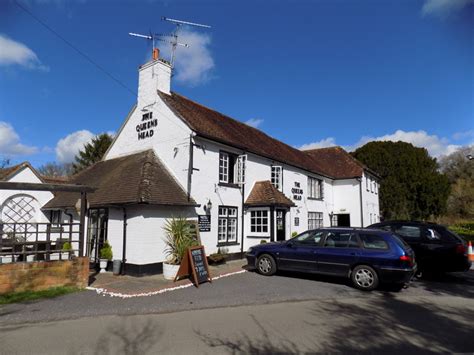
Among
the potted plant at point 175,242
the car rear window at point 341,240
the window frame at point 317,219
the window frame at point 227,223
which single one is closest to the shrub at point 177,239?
the potted plant at point 175,242

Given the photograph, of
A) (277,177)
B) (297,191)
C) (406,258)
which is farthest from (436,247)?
(297,191)

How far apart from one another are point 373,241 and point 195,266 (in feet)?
16.9

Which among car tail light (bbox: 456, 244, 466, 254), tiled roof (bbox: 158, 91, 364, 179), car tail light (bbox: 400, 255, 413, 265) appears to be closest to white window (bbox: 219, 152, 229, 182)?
tiled roof (bbox: 158, 91, 364, 179)

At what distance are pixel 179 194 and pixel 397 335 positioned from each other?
906cm

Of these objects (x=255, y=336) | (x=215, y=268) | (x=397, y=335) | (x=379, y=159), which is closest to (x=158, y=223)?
(x=215, y=268)

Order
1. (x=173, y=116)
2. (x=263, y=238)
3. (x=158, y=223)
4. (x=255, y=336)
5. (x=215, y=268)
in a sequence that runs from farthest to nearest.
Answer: (x=263, y=238)
(x=173, y=116)
(x=215, y=268)
(x=158, y=223)
(x=255, y=336)

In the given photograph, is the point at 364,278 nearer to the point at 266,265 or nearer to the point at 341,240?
the point at 341,240

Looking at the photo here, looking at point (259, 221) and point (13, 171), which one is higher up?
point (13, 171)

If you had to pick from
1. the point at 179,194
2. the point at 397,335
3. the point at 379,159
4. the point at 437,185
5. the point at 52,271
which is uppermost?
the point at 379,159

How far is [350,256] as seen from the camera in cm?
940

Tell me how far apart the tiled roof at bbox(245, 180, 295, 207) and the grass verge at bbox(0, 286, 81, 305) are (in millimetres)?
8771

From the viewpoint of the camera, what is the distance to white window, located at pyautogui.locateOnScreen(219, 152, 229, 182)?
15.1 m

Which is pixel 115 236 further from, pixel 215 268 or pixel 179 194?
pixel 215 268

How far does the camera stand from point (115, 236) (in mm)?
12438
